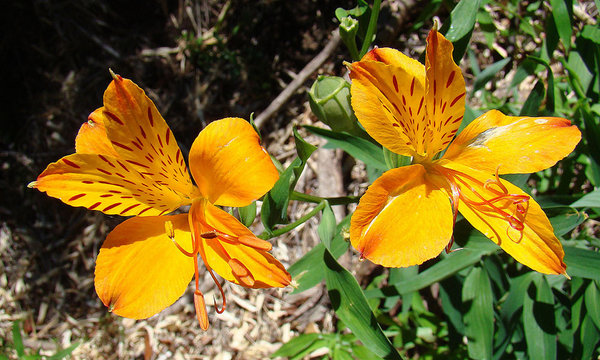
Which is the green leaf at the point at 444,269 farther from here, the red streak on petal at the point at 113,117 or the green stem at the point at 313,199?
the red streak on petal at the point at 113,117

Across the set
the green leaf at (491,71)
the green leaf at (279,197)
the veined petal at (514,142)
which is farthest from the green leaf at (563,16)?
the green leaf at (279,197)

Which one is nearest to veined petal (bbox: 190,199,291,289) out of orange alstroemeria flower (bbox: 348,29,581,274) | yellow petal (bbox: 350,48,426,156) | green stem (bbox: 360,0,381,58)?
orange alstroemeria flower (bbox: 348,29,581,274)

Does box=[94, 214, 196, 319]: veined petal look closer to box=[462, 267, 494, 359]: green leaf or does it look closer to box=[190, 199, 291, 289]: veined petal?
box=[190, 199, 291, 289]: veined petal

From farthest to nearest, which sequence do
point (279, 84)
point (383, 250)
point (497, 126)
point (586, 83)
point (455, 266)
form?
1. point (279, 84)
2. point (586, 83)
3. point (455, 266)
4. point (497, 126)
5. point (383, 250)

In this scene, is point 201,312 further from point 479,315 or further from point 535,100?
point 535,100

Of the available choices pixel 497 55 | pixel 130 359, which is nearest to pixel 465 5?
pixel 497 55

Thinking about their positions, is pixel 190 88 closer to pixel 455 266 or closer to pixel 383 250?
pixel 455 266
